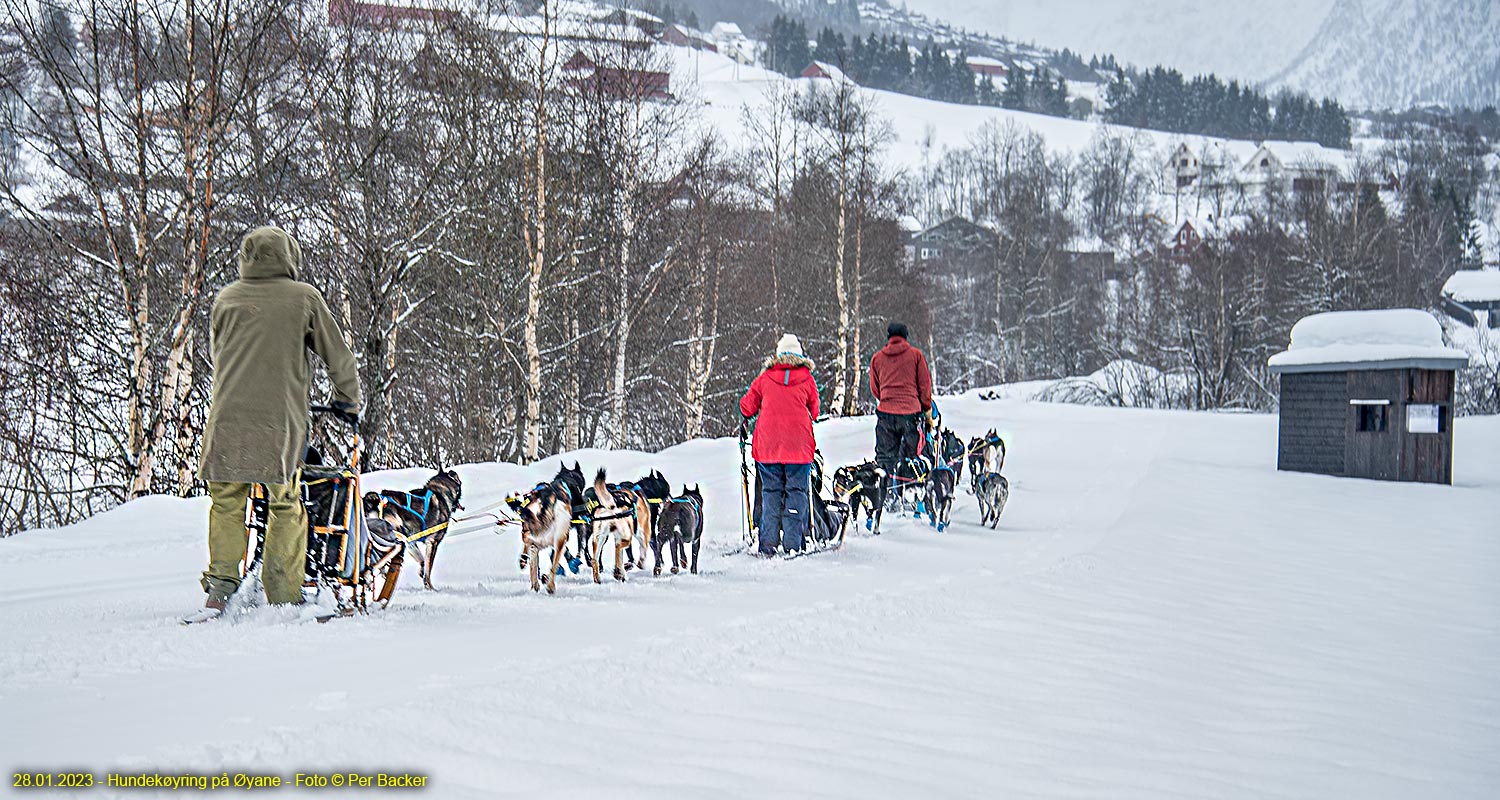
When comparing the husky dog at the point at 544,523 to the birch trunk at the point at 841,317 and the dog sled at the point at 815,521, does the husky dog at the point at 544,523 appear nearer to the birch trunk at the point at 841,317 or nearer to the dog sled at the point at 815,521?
the dog sled at the point at 815,521

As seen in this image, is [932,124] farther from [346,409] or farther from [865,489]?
[346,409]

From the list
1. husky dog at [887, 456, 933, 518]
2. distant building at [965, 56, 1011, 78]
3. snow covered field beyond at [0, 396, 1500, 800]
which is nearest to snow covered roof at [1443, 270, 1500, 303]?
snow covered field beyond at [0, 396, 1500, 800]

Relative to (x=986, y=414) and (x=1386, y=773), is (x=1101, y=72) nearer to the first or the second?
(x=986, y=414)

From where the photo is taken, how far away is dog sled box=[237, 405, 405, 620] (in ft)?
17.0

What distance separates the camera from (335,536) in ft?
17.2

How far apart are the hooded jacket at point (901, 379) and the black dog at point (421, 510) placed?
4.79 metres

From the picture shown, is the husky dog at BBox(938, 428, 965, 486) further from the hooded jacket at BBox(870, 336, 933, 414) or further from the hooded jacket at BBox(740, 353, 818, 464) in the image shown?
the hooded jacket at BBox(740, 353, 818, 464)

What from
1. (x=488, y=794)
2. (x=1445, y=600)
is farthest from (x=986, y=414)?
(x=488, y=794)

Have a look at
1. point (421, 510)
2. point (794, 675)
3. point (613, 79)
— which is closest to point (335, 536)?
point (421, 510)

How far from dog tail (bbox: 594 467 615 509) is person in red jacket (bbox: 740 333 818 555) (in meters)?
1.71

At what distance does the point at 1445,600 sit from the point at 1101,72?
200750mm

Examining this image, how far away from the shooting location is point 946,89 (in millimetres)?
134125

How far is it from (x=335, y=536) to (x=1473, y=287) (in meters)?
57.5

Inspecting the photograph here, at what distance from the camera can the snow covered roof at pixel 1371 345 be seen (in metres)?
15.2
